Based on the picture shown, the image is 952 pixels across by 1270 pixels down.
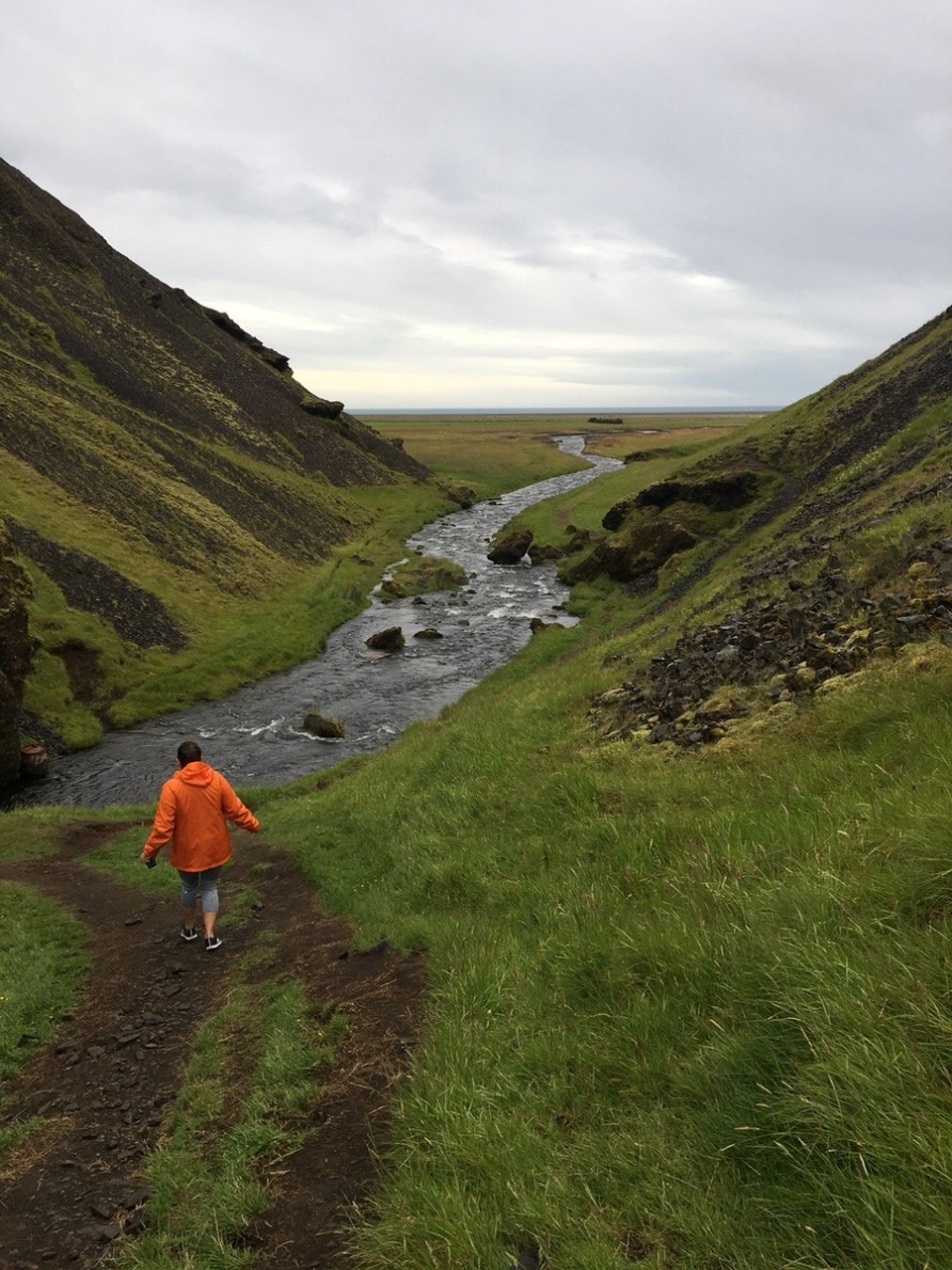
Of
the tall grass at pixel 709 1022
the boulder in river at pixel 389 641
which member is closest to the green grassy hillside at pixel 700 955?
the tall grass at pixel 709 1022

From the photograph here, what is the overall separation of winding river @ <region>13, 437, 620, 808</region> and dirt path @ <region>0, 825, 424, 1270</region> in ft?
48.0

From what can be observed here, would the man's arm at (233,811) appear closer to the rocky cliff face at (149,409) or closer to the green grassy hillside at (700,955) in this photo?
the green grassy hillside at (700,955)

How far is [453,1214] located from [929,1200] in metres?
2.78

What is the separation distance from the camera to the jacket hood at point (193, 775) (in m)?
11.8

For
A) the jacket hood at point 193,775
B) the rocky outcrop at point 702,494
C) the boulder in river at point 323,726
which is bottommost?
the boulder in river at point 323,726

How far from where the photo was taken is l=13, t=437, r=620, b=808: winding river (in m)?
27.6

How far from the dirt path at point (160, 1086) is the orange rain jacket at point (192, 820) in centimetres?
163

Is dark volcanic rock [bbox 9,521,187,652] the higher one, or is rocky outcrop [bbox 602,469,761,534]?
rocky outcrop [bbox 602,469,761,534]

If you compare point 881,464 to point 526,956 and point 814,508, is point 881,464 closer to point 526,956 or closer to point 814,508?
point 814,508

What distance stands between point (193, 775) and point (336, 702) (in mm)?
23448

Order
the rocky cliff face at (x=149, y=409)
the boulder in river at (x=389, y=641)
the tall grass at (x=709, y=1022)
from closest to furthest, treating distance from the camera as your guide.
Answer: the tall grass at (x=709, y=1022) < the boulder in river at (x=389, y=641) < the rocky cliff face at (x=149, y=409)

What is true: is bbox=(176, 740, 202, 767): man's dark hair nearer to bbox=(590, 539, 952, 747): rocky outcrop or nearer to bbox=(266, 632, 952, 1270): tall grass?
bbox=(266, 632, 952, 1270): tall grass

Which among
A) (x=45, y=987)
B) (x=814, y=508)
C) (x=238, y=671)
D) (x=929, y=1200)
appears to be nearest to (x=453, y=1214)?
(x=929, y=1200)

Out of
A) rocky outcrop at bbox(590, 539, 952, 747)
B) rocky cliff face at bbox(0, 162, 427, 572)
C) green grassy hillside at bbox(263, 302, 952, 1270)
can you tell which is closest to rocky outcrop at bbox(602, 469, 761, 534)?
rocky cliff face at bbox(0, 162, 427, 572)
